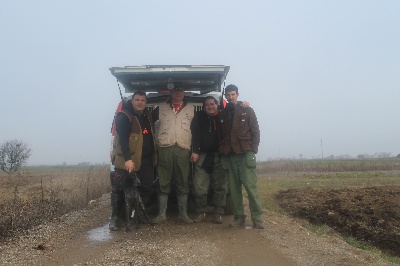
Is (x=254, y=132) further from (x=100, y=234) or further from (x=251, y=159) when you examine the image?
(x=100, y=234)

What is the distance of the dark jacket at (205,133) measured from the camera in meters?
6.69

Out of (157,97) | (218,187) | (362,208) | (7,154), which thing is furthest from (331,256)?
(7,154)

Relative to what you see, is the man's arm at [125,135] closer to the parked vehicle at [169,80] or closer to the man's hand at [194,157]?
the parked vehicle at [169,80]

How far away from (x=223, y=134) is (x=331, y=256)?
266 centimetres

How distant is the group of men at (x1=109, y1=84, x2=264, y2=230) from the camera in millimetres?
6262

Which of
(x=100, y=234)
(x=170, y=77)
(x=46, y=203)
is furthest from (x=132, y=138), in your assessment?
(x=46, y=203)

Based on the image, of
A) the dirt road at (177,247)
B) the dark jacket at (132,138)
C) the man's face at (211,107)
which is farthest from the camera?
the man's face at (211,107)

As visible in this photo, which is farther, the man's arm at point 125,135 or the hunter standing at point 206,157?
the hunter standing at point 206,157

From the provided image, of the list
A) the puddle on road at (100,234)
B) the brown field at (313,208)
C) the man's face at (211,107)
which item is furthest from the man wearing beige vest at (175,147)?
the brown field at (313,208)

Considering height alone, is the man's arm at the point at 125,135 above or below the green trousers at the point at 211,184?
above

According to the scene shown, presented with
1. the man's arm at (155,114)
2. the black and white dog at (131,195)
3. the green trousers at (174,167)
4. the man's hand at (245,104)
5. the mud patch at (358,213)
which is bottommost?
the mud patch at (358,213)

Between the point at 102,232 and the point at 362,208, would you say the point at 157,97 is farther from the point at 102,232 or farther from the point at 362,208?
the point at 362,208

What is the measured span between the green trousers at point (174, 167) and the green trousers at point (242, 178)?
69 centimetres

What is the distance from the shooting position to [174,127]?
6609mm
